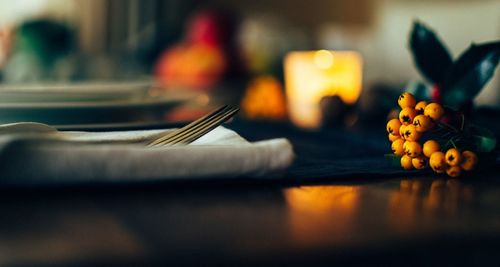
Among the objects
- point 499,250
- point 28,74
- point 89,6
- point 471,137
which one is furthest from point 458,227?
point 89,6

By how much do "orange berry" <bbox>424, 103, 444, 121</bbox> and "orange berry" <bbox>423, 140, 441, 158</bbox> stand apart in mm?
18

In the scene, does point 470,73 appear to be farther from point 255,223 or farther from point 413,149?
point 255,223

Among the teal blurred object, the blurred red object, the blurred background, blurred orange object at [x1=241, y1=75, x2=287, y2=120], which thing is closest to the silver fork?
the blurred background

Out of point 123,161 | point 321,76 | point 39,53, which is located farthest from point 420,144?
point 39,53

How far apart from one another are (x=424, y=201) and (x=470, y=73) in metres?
0.23

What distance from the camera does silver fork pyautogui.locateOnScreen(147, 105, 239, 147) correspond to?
1.50 ft

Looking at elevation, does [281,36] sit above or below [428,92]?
above

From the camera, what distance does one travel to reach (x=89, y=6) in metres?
4.30

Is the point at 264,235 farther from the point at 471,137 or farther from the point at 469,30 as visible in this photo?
the point at 469,30

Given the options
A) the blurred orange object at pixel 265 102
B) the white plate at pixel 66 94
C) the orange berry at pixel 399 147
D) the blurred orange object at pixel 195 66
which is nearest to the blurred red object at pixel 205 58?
the blurred orange object at pixel 195 66

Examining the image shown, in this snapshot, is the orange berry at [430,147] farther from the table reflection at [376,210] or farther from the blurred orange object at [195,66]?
the blurred orange object at [195,66]

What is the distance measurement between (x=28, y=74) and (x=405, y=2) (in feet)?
5.23

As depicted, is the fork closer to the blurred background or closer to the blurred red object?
the blurred background

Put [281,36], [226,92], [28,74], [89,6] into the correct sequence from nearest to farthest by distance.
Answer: [226,92] → [28,74] → [281,36] → [89,6]
